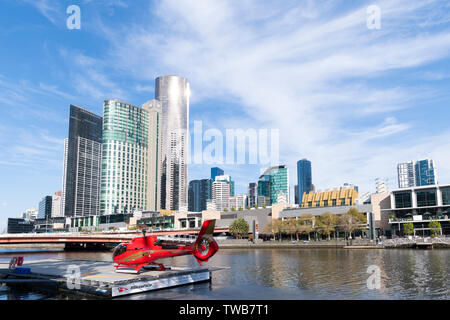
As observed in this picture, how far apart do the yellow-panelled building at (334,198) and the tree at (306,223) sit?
931 inches

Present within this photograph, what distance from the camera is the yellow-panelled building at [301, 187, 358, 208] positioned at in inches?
7279

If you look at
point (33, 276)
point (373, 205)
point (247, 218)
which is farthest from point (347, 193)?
point (33, 276)

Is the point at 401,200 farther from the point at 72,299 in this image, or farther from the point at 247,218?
the point at 72,299

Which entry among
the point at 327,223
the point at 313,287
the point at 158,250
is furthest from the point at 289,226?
the point at 158,250

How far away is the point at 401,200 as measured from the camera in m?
159

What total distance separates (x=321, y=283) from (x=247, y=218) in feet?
506

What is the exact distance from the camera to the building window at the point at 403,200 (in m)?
158

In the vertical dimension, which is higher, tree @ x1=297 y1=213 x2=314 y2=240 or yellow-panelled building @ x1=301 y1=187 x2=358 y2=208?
yellow-panelled building @ x1=301 y1=187 x2=358 y2=208

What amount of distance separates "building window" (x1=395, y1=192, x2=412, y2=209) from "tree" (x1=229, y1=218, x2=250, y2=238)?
73.6m

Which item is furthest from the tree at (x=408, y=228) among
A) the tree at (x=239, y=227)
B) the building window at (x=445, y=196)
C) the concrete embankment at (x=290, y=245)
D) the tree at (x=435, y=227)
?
the tree at (x=239, y=227)

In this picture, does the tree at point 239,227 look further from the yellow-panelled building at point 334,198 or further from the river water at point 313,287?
the river water at point 313,287

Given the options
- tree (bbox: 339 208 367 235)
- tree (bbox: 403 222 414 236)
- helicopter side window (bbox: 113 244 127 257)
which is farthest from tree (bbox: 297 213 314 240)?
helicopter side window (bbox: 113 244 127 257)

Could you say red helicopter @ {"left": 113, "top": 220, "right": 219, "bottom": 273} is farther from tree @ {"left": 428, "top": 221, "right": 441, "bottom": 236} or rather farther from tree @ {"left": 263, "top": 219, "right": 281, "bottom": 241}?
tree @ {"left": 263, "top": 219, "right": 281, "bottom": 241}

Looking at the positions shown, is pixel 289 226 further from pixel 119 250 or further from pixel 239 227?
pixel 119 250
